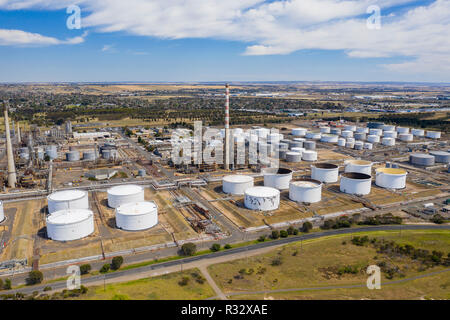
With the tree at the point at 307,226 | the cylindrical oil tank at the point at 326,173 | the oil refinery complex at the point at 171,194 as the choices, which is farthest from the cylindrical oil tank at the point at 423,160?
the tree at the point at 307,226

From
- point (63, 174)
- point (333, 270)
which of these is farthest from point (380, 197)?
point (63, 174)

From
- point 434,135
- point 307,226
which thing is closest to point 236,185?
point 307,226

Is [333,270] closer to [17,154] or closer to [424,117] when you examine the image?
[17,154]

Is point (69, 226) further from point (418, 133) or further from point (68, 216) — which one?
point (418, 133)

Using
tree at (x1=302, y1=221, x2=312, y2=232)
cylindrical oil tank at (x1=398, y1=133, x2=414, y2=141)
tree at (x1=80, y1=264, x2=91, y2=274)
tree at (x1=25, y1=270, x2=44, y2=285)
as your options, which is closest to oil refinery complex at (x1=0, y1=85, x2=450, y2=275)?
tree at (x1=302, y1=221, x2=312, y2=232)

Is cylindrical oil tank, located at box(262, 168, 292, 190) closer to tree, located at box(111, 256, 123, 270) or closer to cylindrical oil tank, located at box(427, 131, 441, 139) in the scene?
tree, located at box(111, 256, 123, 270)

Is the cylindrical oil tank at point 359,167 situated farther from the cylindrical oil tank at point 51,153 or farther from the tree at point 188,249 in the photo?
the cylindrical oil tank at point 51,153
